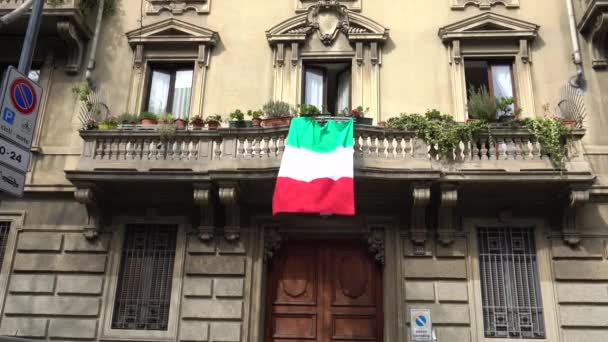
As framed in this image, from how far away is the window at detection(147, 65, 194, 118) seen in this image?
15.4 metres

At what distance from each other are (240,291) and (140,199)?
10.4ft

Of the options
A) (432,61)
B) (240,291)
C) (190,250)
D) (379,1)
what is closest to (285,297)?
(240,291)

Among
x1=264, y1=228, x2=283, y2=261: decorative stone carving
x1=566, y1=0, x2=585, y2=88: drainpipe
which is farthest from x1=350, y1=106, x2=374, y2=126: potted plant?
x1=566, y1=0, x2=585, y2=88: drainpipe

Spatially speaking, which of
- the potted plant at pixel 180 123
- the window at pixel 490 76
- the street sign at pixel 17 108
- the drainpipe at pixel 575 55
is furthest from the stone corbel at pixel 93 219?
the drainpipe at pixel 575 55

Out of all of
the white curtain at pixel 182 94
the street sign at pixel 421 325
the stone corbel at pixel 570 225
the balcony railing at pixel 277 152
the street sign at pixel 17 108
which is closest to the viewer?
the street sign at pixel 17 108

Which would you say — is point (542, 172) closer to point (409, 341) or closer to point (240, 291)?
point (409, 341)

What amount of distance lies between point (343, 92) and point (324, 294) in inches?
201

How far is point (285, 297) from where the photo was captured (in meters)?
13.4

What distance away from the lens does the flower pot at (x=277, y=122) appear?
13234 millimetres

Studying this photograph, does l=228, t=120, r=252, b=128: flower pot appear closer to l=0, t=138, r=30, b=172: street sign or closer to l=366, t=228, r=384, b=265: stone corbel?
l=366, t=228, r=384, b=265: stone corbel

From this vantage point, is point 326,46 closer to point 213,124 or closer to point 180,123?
point 213,124

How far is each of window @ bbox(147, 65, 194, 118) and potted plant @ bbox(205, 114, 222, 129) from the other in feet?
4.45

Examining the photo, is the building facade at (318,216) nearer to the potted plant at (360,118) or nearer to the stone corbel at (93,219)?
the stone corbel at (93,219)

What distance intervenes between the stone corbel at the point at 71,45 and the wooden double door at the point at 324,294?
7143 mm
